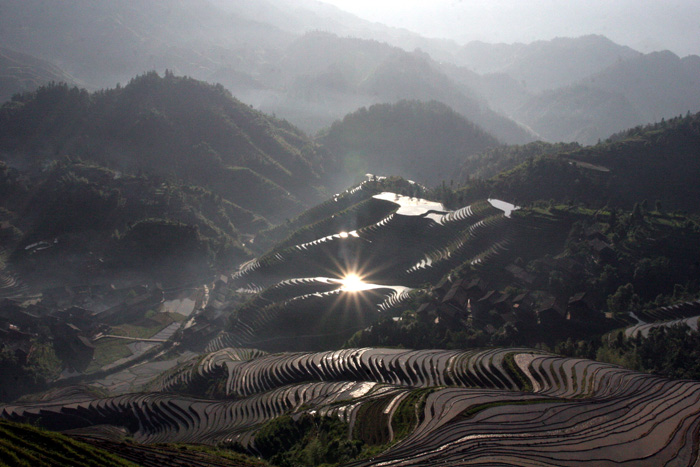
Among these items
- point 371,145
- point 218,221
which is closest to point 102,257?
point 218,221

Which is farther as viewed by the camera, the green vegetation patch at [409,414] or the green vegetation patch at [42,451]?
the green vegetation patch at [409,414]

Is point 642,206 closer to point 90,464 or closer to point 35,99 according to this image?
point 90,464

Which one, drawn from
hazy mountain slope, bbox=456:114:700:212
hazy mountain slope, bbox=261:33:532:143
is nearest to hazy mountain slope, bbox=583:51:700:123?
hazy mountain slope, bbox=261:33:532:143

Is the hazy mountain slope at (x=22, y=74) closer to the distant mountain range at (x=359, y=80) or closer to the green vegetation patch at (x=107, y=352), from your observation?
the distant mountain range at (x=359, y=80)

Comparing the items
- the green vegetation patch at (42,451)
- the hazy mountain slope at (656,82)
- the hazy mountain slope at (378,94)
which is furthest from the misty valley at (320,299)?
the hazy mountain slope at (656,82)

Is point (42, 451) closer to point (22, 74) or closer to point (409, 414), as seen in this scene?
point (409, 414)

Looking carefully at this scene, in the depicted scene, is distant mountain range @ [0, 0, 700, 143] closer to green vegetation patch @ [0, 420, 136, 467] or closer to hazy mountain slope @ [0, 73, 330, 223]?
hazy mountain slope @ [0, 73, 330, 223]
